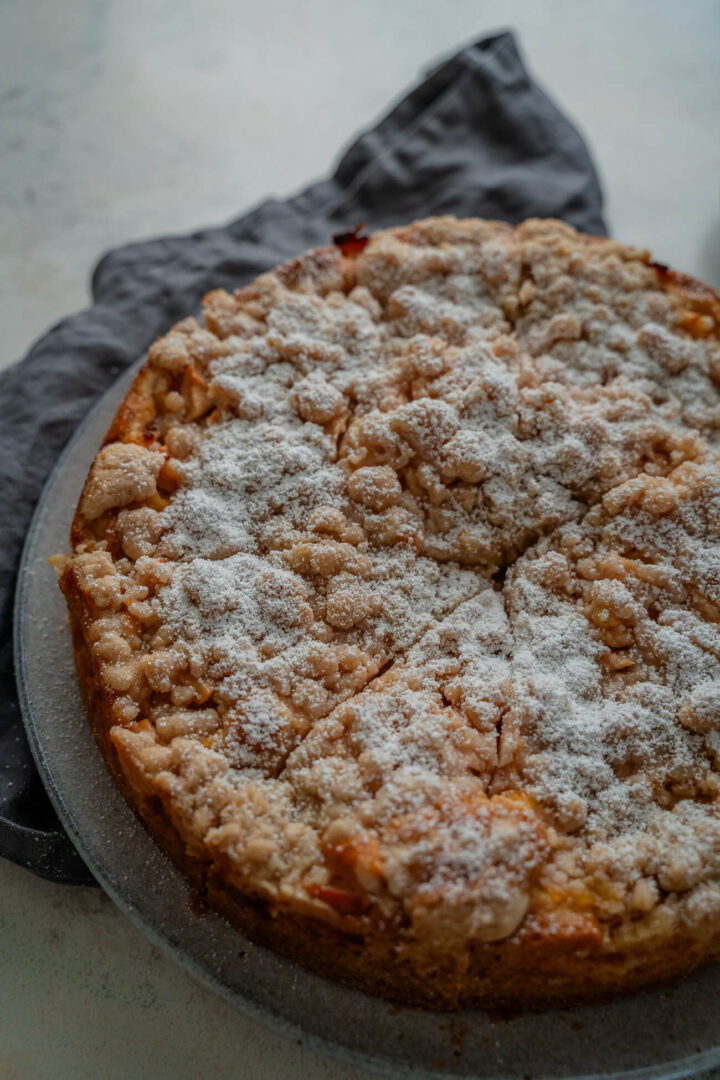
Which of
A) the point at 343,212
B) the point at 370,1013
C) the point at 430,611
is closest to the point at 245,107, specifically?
the point at 343,212

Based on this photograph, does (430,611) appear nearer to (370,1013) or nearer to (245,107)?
(370,1013)

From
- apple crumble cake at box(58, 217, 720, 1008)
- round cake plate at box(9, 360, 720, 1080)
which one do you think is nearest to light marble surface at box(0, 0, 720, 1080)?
apple crumble cake at box(58, 217, 720, 1008)

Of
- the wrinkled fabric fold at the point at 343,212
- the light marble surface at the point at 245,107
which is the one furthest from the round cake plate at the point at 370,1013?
the light marble surface at the point at 245,107

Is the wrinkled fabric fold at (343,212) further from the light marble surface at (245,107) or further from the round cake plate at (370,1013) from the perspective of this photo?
the round cake plate at (370,1013)

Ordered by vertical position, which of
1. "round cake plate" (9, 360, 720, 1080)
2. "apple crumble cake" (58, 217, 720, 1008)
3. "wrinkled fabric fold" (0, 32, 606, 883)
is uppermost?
"wrinkled fabric fold" (0, 32, 606, 883)

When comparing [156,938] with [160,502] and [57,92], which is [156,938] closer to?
[160,502]

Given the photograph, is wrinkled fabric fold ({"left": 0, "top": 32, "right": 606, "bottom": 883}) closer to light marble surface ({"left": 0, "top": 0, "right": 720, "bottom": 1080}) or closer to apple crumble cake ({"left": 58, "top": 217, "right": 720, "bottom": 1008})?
light marble surface ({"left": 0, "top": 0, "right": 720, "bottom": 1080})
